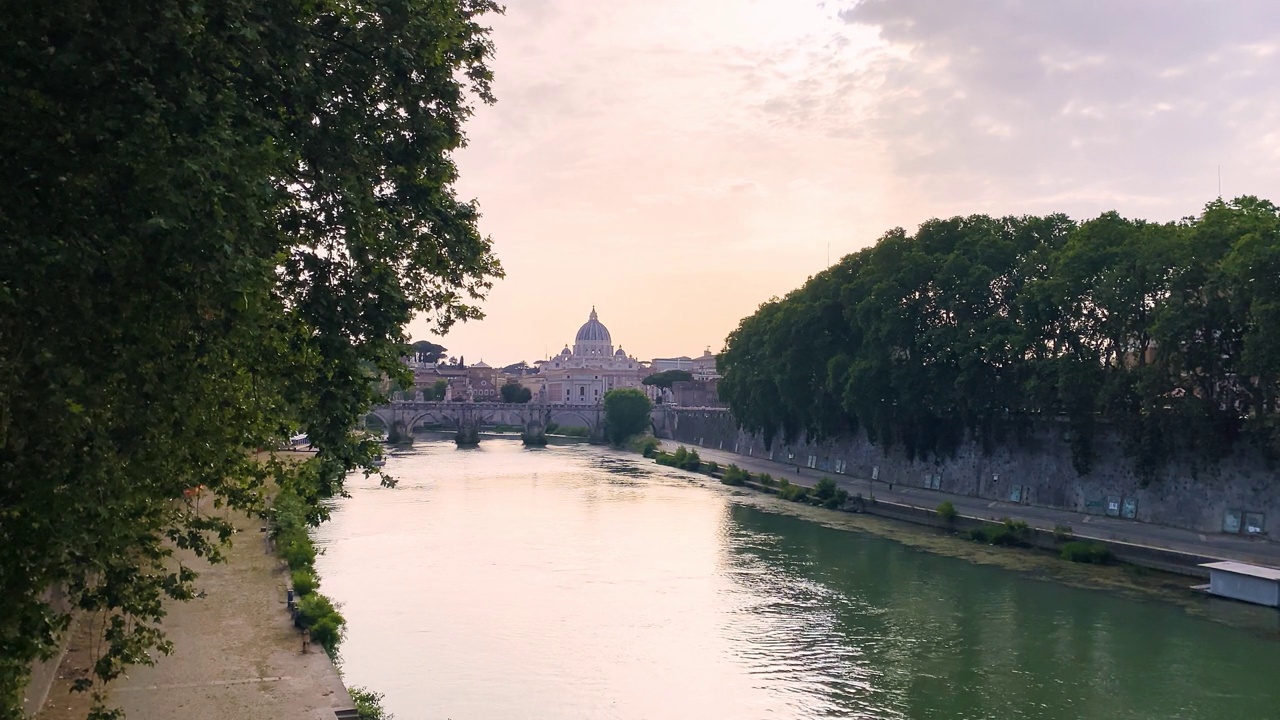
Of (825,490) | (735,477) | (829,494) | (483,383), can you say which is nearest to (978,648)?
(829,494)

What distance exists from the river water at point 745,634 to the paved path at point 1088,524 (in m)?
3.94

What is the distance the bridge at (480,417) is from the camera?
8019cm

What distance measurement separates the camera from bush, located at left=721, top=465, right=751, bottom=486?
45938 millimetres

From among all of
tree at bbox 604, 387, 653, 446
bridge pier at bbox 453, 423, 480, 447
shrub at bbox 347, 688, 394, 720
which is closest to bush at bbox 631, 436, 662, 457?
tree at bbox 604, 387, 653, 446

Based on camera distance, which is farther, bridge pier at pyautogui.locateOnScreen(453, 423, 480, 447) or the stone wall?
bridge pier at pyautogui.locateOnScreen(453, 423, 480, 447)

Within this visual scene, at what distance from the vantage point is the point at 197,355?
8023 millimetres

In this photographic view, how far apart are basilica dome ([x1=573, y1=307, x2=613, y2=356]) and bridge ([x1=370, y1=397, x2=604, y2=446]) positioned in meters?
59.0

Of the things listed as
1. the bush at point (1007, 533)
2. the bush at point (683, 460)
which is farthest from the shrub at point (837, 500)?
the bush at point (683, 460)

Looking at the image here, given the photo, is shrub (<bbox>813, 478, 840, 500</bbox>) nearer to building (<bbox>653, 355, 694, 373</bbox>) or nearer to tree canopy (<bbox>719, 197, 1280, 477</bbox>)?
tree canopy (<bbox>719, 197, 1280, 477</bbox>)

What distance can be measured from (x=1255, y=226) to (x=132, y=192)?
83.2 feet

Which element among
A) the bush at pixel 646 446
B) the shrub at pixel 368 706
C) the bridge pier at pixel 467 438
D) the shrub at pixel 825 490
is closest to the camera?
the shrub at pixel 368 706

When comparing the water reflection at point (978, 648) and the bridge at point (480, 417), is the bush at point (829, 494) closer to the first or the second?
the water reflection at point (978, 648)

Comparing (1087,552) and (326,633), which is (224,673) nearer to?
(326,633)

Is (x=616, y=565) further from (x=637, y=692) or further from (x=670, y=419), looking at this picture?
(x=670, y=419)
